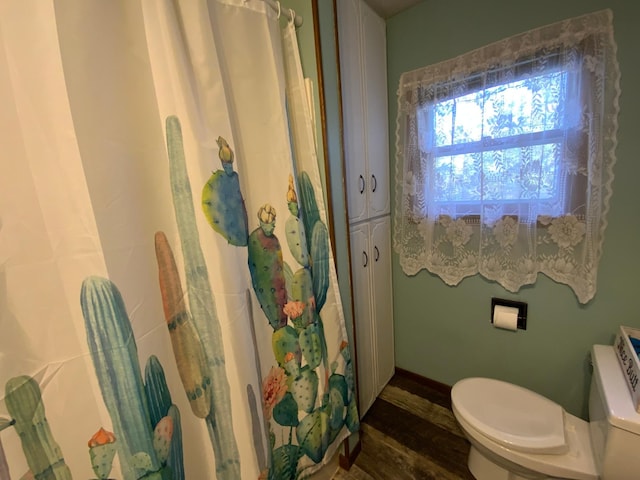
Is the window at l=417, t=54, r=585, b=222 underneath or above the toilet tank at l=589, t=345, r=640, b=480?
above

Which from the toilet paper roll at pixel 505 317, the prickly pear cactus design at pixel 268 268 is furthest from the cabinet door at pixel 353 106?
the toilet paper roll at pixel 505 317

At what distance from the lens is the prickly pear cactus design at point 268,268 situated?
826 mm

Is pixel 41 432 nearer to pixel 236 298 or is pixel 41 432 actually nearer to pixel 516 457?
pixel 236 298

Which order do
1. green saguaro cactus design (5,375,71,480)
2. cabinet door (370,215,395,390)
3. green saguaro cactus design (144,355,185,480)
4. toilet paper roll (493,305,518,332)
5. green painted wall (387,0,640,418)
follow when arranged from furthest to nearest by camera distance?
cabinet door (370,215,395,390) → toilet paper roll (493,305,518,332) → green painted wall (387,0,640,418) → green saguaro cactus design (144,355,185,480) → green saguaro cactus design (5,375,71,480)

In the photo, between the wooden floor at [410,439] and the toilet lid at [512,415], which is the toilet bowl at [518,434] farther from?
the wooden floor at [410,439]

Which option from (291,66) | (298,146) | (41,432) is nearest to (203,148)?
(298,146)

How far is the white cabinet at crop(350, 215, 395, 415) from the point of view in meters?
1.37

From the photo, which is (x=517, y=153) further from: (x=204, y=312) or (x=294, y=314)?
(x=204, y=312)

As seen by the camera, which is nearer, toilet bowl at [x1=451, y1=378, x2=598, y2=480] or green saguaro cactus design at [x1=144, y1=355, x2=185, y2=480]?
green saguaro cactus design at [x1=144, y1=355, x2=185, y2=480]

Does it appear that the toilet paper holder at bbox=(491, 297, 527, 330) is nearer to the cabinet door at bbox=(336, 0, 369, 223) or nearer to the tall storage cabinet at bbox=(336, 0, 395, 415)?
the tall storage cabinet at bbox=(336, 0, 395, 415)

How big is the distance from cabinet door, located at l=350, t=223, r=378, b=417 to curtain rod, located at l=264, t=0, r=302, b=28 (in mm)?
858

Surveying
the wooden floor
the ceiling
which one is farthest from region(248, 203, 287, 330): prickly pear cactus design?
the ceiling

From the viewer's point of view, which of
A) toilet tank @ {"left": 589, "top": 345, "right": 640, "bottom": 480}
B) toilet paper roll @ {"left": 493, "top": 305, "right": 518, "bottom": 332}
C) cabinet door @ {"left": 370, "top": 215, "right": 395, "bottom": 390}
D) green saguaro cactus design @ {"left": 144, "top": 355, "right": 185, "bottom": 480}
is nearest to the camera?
green saguaro cactus design @ {"left": 144, "top": 355, "right": 185, "bottom": 480}

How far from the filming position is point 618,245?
3.51ft
